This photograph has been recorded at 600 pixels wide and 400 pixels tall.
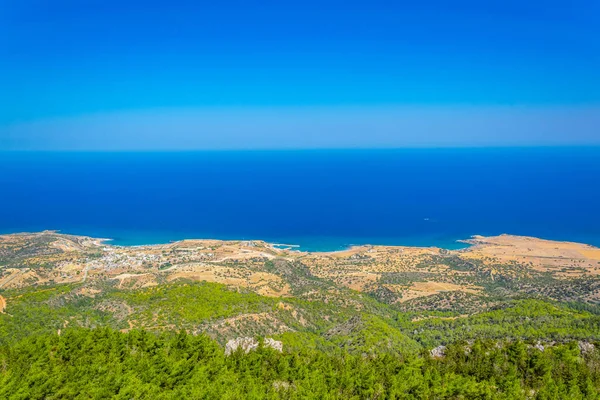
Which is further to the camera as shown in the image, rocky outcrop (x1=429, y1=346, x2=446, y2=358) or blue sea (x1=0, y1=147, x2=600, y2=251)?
blue sea (x1=0, y1=147, x2=600, y2=251)

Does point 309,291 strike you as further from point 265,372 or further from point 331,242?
point 331,242

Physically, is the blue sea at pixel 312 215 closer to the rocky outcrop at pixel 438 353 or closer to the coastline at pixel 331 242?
the coastline at pixel 331 242

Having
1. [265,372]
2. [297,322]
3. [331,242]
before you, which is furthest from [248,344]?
[331,242]

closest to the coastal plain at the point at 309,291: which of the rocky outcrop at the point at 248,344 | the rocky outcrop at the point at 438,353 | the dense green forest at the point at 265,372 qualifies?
the rocky outcrop at the point at 248,344

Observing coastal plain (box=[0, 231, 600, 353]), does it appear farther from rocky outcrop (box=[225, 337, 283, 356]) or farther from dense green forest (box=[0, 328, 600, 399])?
dense green forest (box=[0, 328, 600, 399])

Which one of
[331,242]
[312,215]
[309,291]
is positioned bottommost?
[331,242]

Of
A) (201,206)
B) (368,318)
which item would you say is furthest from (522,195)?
(368,318)

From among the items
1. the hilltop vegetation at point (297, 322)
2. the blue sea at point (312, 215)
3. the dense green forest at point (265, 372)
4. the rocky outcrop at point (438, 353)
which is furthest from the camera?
the blue sea at point (312, 215)

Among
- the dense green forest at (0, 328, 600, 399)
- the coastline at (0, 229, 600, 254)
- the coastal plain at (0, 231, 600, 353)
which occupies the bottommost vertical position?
the coastline at (0, 229, 600, 254)

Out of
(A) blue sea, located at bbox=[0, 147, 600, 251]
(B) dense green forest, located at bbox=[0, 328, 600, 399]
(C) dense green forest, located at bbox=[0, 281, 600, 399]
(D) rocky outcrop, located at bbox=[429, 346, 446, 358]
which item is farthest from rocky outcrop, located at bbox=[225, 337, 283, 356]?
(A) blue sea, located at bbox=[0, 147, 600, 251]
